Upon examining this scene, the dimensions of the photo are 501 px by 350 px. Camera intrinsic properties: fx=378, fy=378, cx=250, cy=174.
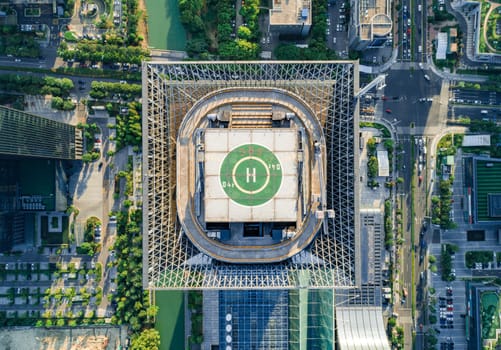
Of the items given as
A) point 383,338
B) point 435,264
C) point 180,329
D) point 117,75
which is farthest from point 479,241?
point 117,75

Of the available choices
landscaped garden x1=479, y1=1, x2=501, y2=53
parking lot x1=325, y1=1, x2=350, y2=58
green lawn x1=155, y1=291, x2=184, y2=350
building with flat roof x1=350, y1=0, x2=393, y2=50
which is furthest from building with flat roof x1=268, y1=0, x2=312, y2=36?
green lawn x1=155, y1=291, x2=184, y2=350

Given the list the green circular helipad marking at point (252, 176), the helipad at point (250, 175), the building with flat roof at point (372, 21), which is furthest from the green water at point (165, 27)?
the building with flat roof at point (372, 21)

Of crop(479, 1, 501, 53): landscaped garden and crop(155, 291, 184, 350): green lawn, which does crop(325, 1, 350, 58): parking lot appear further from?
crop(155, 291, 184, 350): green lawn

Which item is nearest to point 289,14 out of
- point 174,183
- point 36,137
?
point 174,183

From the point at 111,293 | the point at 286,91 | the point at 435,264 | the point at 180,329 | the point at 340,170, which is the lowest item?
the point at 180,329

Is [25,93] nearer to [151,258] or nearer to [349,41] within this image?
[151,258]

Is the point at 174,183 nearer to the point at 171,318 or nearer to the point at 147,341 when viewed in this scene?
the point at 171,318
